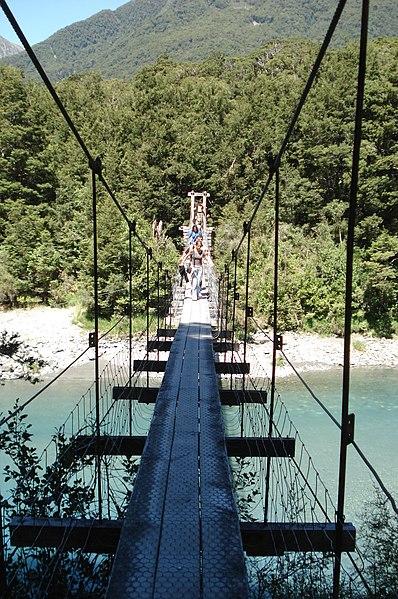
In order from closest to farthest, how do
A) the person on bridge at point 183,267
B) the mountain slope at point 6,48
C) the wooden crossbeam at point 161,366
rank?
1. the wooden crossbeam at point 161,366
2. the person on bridge at point 183,267
3. the mountain slope at point 6,48

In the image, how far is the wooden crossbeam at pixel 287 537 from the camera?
5.11 feet

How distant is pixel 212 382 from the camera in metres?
2.92

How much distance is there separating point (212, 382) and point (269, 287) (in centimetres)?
841

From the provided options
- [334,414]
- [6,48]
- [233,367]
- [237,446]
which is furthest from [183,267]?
[6,48]

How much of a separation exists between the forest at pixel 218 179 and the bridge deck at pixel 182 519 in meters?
8.66

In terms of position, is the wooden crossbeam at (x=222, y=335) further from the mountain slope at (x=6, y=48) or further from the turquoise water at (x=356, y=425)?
the mountain slope at (x=6, y=48)

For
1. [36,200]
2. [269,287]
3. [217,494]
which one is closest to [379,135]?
[269,287]

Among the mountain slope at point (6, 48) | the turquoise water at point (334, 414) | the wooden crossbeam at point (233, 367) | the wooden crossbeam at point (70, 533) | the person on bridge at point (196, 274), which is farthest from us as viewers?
the mountain slope at point (6, 48)

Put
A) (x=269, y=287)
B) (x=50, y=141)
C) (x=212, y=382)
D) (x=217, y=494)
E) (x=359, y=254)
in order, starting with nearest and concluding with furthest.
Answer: (x=217, y=494) < (x=212, y=382) < (x=269, y=287) < (x=359, y=254) < (x=50, y=141)

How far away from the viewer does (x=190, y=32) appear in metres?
36.4

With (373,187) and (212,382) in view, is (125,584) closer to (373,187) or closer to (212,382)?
(212,382)

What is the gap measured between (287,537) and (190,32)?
1582 inches

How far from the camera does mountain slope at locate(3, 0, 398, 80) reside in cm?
3083

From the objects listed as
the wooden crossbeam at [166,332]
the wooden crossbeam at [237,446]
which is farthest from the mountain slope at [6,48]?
the wooden crossbeam at [237,446]
